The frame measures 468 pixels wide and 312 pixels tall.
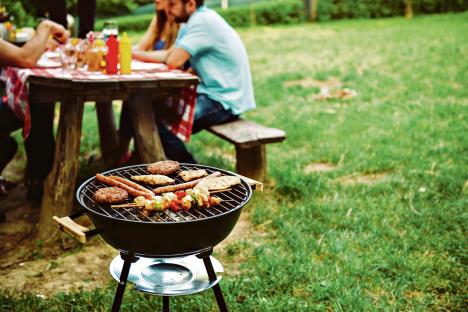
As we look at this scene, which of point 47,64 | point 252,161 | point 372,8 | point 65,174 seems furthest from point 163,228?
point 372,8

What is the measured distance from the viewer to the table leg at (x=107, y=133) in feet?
18.9

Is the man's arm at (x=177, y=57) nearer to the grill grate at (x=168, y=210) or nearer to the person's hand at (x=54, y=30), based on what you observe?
the person's hand at (x=54, y=30)

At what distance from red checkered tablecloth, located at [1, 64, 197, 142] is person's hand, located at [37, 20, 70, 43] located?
0.35m

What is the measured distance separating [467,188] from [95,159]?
3.58 metres

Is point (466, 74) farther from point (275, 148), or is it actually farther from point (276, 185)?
point (276, 185)

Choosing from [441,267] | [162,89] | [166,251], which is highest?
[162,89]

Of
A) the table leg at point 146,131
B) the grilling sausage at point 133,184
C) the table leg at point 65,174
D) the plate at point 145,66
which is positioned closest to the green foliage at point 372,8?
the plate at point 145,66

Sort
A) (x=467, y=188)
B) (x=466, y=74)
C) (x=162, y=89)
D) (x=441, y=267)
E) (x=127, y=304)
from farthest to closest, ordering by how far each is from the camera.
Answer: (x=466, y=74)
(x=467, y=188)
(x=162, y=89)
(x=441, y=267)
(x=127, y=304)

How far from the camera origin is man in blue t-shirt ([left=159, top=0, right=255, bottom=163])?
4.73 meters

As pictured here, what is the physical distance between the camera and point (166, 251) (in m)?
2.43

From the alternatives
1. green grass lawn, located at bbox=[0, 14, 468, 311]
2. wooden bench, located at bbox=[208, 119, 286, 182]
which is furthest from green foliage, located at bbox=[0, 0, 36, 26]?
wooden bench, located at bbox=[208, 119, 286, 182]

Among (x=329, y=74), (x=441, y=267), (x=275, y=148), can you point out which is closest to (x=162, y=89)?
(x=275, y=148)

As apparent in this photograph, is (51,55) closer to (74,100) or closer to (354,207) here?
(74,100)

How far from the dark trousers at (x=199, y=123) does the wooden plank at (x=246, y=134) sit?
0.08 m
